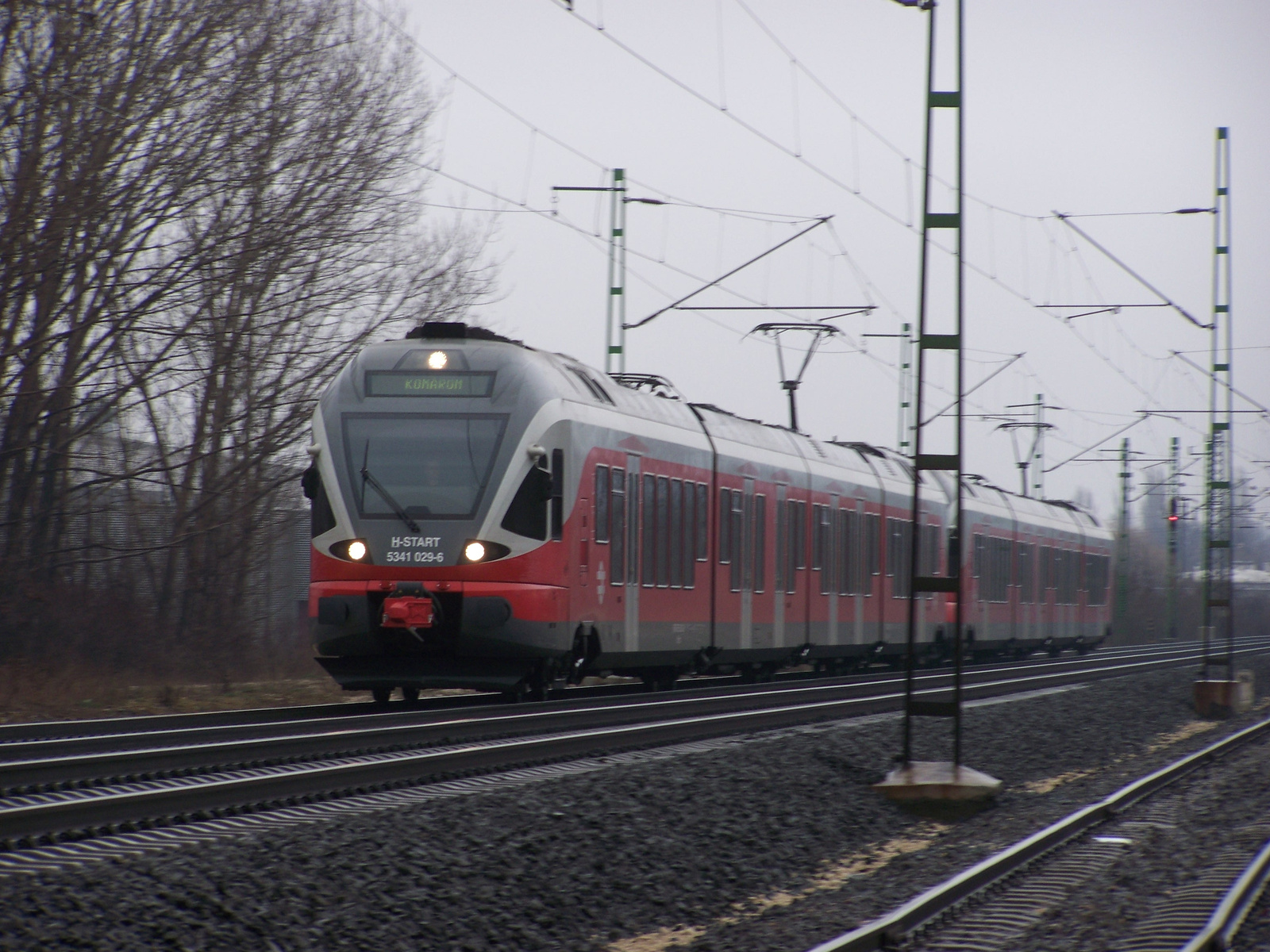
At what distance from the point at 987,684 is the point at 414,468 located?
38.1 ft

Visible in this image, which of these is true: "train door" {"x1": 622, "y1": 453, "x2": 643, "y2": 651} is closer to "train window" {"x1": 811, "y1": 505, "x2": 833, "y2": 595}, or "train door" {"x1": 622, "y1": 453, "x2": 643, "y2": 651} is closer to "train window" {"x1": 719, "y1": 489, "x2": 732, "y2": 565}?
"train window" {"x1": 719, "y1": 489, "x2": 732, "y2": 565}

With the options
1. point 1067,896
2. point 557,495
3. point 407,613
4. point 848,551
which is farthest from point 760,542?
point 1067,896

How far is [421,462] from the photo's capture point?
16.7 metres

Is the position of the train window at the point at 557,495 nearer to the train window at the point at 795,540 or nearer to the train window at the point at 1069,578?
the train window at the point at 795,540

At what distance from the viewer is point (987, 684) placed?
2488 cm

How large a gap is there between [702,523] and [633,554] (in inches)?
97.4

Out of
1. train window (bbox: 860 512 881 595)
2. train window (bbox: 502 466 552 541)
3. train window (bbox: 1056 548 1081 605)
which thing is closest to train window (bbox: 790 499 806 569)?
train window (bbox: 860 512 881 595)

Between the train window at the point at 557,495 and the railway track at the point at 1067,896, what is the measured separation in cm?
682

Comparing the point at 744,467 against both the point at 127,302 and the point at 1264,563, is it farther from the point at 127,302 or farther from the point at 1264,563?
the point at 1264,563

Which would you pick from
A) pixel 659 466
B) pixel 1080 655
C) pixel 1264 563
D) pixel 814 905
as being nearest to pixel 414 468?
pixel 659 466

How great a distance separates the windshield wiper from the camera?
16.5 metres

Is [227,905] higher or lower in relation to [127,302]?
lower

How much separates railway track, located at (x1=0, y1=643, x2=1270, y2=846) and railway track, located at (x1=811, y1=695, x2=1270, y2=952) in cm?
288

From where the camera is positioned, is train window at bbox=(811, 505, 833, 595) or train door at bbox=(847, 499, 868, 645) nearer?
train window at bbox=(811, 505, 833, 595)
